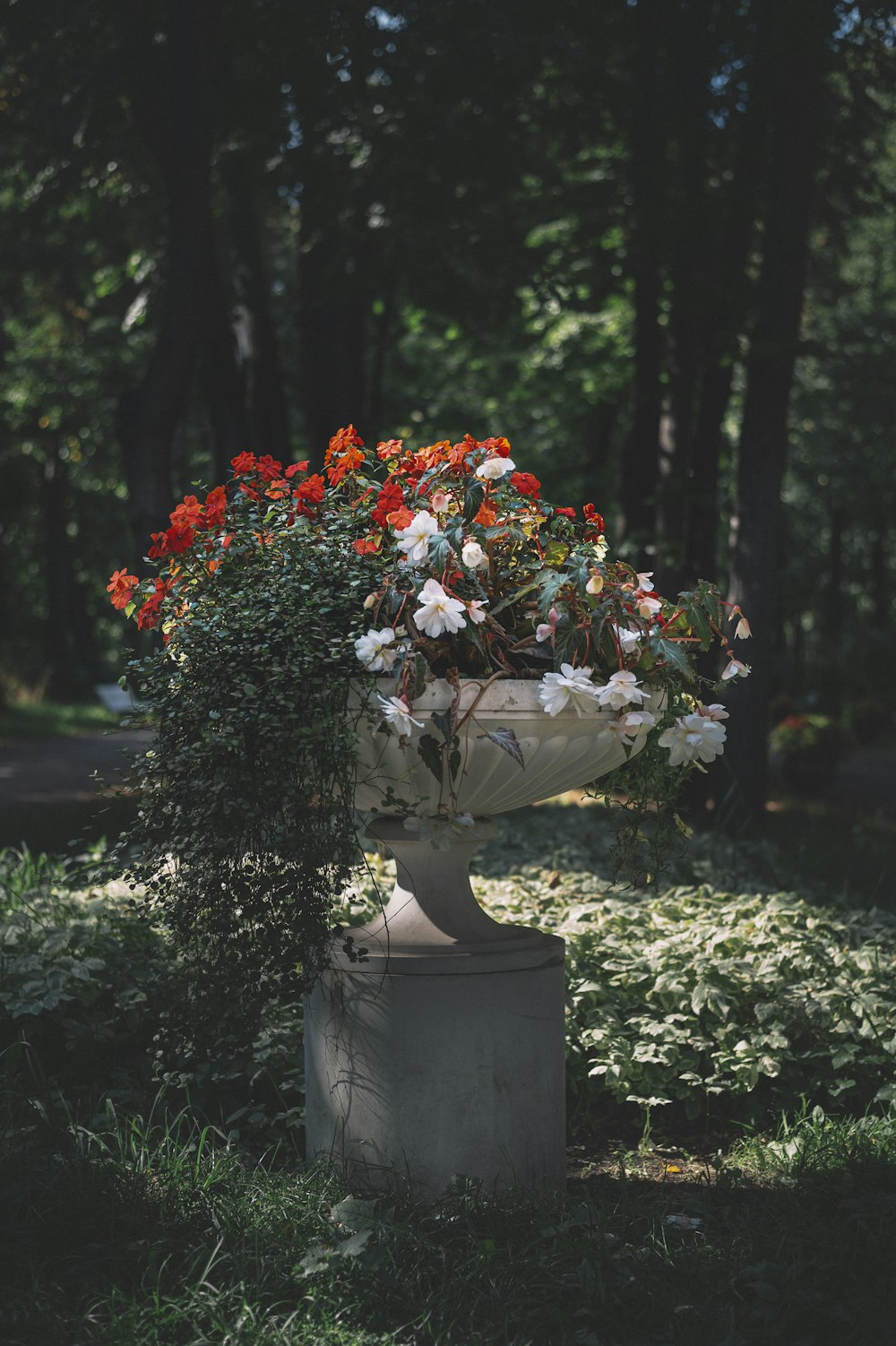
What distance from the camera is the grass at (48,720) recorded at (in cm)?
1881

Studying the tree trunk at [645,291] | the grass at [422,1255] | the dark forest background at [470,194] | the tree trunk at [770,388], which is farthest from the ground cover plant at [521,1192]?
the tree trunk at [645,291]

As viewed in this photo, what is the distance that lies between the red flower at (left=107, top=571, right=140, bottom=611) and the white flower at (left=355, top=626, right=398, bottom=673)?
85 centimetres

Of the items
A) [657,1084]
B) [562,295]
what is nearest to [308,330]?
[562,295]

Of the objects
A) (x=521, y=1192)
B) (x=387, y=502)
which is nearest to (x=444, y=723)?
(x=387, y=502)

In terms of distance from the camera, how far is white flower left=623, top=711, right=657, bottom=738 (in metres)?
3.09

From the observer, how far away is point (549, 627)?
10.3 feet

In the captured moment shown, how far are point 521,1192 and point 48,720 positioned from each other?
60.6 feet

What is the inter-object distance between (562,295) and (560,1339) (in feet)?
34.2

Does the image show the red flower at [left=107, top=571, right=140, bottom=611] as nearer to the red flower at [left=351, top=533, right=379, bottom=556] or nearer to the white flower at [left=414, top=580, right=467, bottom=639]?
the red flower at [left=351, top=533, right=379, bottom=556]

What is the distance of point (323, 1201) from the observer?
3148 mm

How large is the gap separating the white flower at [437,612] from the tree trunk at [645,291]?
6.53m

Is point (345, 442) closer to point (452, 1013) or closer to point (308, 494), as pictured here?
point (308, 494)

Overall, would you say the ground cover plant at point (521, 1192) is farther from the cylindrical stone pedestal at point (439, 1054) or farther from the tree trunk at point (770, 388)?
the tree trunk at point (770, 388)

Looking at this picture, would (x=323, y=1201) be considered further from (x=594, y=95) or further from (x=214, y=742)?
(x=594, y=95)
